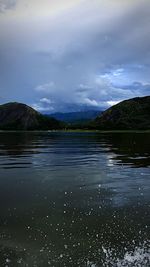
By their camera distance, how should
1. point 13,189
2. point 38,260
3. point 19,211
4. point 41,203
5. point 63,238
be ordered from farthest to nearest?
point 13,189
point 41,203
point 19,211
point 63,238
point 38,260

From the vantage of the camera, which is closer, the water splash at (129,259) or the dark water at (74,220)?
the water splash at (129,259)

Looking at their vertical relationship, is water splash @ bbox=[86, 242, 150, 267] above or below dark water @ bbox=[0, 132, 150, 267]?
below

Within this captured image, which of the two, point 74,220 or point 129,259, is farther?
point 74,220

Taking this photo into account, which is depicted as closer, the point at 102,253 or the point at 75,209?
the point at 102,253

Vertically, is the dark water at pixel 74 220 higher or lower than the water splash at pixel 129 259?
higher

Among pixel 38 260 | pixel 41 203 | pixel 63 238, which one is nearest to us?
pixel 38 260

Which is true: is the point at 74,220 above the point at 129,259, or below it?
above

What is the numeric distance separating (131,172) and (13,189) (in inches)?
567

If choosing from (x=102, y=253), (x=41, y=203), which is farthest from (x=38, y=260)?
(x=41, y=203)

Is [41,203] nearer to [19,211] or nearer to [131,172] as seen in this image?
[19,211]

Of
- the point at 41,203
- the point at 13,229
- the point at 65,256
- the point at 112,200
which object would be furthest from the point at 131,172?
the point at 65,256

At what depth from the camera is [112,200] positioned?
25047mm

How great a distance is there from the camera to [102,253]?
1513 cm

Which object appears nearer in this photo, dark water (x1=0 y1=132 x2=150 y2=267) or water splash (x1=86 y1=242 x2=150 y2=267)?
water splash (x1=86 y1=242 x2=150 y2=267)
